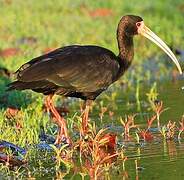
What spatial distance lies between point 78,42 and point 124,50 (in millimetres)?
7471

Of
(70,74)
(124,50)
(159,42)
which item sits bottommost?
(70,74)

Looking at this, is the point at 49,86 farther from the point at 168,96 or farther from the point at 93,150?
the point at 168,96

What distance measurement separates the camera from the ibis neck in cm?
1027

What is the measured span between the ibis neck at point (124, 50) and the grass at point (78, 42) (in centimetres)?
80

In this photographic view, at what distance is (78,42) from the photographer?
1778 centimetres

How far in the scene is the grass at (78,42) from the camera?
1041cm

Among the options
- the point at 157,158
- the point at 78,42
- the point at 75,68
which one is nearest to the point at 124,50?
the point at 75,68

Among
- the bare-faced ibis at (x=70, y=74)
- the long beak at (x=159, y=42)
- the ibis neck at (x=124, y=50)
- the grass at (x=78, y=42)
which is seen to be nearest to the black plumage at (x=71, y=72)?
the bare-faced ibis at (x=70, y=74)

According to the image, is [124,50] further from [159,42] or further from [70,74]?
[70,74]

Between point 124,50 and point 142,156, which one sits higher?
point 124,50

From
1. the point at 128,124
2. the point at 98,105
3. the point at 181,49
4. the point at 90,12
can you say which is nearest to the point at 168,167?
the point at 128,124

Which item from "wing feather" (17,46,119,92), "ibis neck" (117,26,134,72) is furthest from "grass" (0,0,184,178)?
"ibis neck" (117,26,134,72)

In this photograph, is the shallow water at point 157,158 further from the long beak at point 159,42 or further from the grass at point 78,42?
the long beak at point 159,42

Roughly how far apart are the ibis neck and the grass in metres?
0.80
